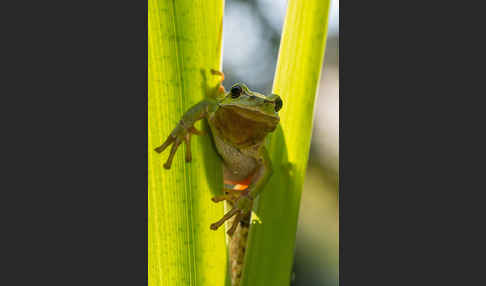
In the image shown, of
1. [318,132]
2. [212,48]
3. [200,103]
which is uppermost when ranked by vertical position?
[212,48]

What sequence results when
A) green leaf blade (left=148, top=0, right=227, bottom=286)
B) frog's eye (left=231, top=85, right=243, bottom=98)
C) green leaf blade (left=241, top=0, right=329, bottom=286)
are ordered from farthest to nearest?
frog's eye (left=231, top=85, right=243, bottom=98), green leaf blade (left=241, top=0, right=329, bottom=286), green leaf blade (left=148, top=0, right=227, bottom=286)

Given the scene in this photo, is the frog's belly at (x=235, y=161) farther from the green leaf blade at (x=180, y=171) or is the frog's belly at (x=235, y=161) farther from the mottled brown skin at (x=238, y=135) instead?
the green leaf blade at (x=180, y=171)

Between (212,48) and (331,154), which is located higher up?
(212,48)

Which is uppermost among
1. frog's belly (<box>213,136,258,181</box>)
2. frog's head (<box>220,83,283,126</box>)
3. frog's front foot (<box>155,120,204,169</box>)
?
frog's head (<box>220,83,283,126</box>)

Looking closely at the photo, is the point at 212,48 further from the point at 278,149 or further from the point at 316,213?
the point at 316,213

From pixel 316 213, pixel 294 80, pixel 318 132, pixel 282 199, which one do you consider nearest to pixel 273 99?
pixel 294 80

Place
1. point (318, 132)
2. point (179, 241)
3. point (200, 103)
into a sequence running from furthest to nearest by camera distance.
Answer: point (318, 132) → point (200, 103) → point (179, 241)

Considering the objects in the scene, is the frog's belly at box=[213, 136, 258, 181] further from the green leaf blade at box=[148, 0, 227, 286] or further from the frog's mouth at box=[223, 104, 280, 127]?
the green leaf blade at box=[148, 0, 227, 286]

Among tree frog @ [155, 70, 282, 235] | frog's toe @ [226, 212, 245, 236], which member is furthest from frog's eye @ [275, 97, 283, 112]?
frog's toe @ [226, 212, 245, 236]
